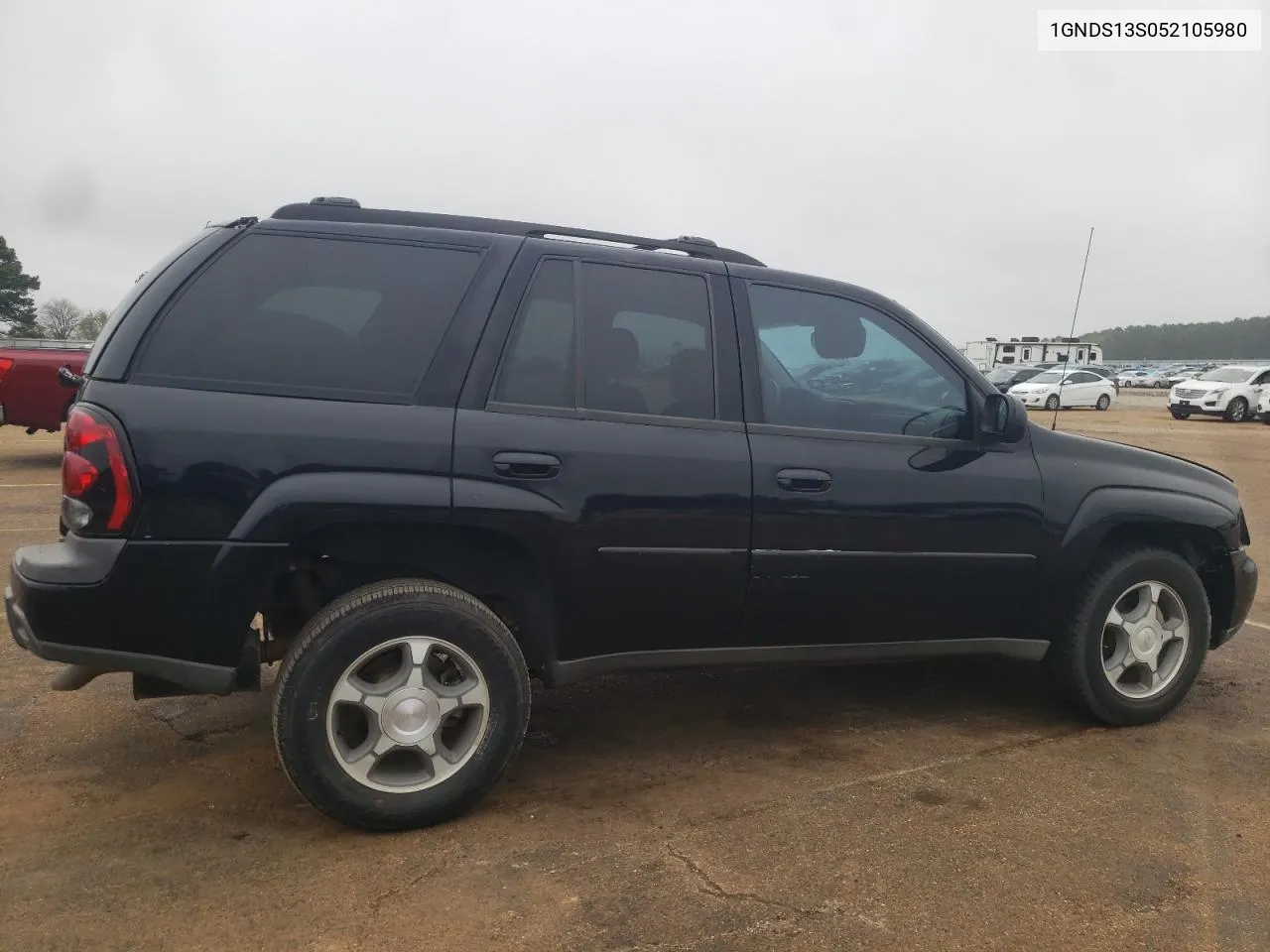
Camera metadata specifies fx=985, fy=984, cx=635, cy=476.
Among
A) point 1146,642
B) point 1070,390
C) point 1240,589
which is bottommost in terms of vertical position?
point 1146,642

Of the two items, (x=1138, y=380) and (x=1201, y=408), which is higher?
(x=1138, y=380)

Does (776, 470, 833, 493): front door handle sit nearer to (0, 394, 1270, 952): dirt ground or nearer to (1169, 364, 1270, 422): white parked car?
(0, 394, 1270, 952): dirt ground

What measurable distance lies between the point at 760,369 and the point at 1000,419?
99 cm

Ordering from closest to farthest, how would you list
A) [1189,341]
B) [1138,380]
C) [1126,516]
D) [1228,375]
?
[1126,516]
[1228,375]
[1138,380]
[1189,341]

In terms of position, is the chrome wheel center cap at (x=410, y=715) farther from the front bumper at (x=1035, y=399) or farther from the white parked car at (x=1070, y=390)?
the front bumper at (x=1035, y=399)

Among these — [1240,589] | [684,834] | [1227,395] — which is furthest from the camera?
[1227,395]

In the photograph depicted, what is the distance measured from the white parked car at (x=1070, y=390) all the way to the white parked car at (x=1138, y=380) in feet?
112

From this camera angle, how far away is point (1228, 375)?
27656mm

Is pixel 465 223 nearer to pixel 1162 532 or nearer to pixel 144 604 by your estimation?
pixel 144 604

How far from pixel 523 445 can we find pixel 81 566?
130cm

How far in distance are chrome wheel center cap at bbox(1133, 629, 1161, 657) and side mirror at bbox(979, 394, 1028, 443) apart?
3.41 ft

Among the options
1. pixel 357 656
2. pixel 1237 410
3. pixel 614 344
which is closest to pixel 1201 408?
pixel 1237 410

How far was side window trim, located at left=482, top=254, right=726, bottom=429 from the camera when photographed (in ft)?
10.4

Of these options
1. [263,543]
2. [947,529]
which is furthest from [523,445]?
[947,529]
